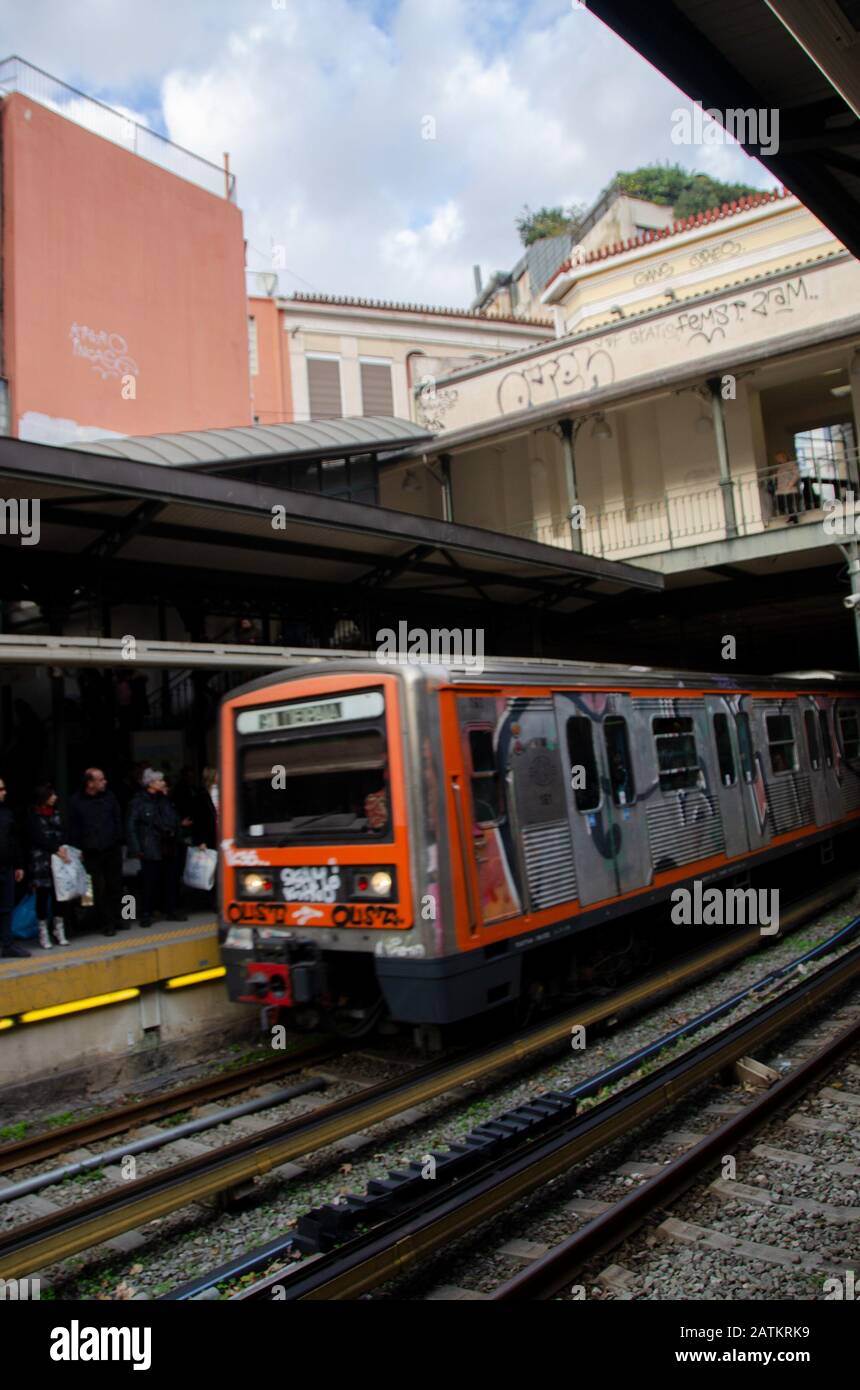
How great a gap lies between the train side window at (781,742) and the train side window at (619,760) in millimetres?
3634

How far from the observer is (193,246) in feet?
76.4

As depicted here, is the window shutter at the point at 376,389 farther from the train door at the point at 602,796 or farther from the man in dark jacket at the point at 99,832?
the train door at the point at 602,796

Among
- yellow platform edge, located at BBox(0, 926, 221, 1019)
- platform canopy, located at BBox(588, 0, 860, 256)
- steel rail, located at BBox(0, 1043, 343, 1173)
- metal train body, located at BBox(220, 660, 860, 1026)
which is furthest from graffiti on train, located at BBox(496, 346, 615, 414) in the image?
steel rail, located at BBox(0, 1043, 343, 1173)

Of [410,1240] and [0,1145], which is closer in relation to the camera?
[410,1240]

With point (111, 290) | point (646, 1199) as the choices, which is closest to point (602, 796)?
point (646, 1199)

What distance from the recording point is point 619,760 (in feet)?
28.3

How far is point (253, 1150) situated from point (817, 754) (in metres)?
9.74

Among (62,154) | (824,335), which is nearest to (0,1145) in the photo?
(824,335)

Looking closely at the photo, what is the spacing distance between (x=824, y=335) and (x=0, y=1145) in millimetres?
15585

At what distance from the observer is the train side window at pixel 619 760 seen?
335 inches

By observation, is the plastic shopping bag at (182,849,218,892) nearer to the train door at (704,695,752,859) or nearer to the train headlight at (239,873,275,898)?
the train headlight at (239,873,275,898)

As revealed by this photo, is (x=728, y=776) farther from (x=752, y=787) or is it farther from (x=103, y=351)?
(x=103, y=351)
